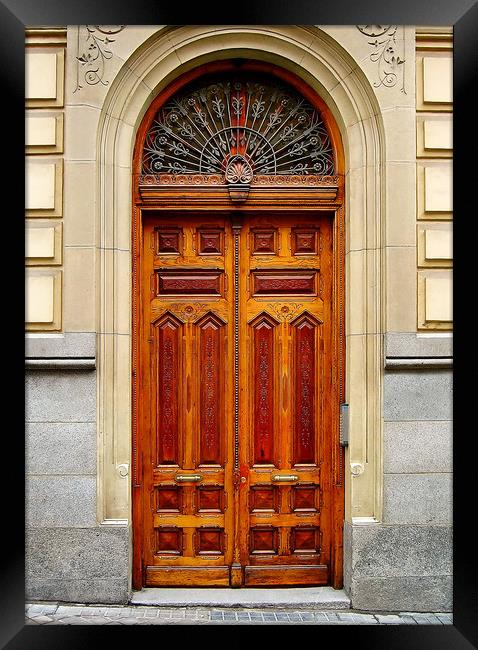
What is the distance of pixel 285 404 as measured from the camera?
7.50m

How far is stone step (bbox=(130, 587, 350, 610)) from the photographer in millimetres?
7023

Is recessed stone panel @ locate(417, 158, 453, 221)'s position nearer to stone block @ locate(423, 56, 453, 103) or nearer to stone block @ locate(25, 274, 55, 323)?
stone block @ locate(423, 56, 453, 103)

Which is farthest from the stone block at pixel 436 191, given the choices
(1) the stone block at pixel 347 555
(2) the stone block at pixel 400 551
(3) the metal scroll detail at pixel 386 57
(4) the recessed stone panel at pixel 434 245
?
(1) the stone block at pixel 347 555

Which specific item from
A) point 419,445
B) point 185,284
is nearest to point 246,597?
point 419,445

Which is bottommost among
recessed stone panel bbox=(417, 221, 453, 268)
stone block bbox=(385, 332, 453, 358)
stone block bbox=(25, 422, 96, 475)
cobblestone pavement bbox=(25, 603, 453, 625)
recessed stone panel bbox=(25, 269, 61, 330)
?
cobblestone pavement bbox=(25, 603, 453, 625)

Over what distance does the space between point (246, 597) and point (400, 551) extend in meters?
1.60

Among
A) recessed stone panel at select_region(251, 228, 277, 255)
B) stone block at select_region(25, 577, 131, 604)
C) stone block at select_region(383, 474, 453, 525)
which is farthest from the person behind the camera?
recessed stone panel at select_region(251, 228, 277, 255)

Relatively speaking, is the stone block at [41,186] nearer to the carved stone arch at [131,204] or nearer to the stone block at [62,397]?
the carved stone arch at [131,204]

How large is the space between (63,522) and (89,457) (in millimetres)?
688

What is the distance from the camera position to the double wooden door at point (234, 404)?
745 cm

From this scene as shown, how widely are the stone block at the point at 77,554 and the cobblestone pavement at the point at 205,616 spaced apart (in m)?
0.22

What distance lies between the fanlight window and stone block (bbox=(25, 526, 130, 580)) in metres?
3.71

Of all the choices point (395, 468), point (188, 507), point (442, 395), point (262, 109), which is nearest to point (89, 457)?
point (188, 507)

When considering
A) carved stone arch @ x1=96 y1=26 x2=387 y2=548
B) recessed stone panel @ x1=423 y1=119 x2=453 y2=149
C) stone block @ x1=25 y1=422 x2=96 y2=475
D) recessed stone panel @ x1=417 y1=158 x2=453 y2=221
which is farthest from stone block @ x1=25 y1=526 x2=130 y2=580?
recessed stone panel @ x1=423 y1=119 x2=453 y2=149
